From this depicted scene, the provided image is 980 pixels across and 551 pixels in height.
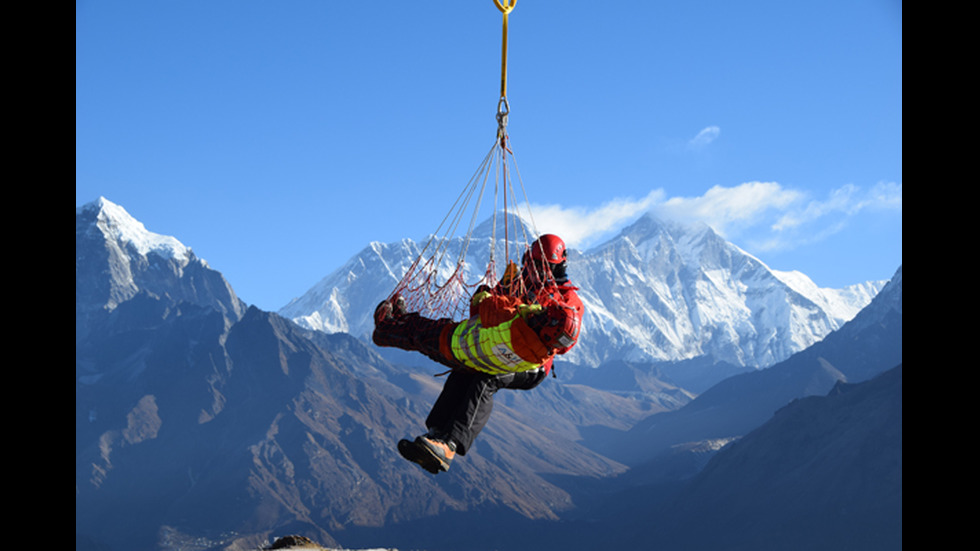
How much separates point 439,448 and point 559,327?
9.54 feet

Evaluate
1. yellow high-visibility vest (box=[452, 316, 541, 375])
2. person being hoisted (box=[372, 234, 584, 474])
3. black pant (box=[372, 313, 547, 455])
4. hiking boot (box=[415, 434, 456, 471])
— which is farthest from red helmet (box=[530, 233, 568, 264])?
hiking boot (box=[415, 434, 456, 471])

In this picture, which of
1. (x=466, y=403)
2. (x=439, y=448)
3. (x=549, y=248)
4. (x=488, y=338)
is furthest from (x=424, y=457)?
(x=549, y=248)

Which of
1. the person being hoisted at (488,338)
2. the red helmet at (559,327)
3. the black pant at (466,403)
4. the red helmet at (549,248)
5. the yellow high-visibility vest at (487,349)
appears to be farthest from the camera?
the black pant at (466,403)

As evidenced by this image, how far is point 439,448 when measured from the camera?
12695 mm

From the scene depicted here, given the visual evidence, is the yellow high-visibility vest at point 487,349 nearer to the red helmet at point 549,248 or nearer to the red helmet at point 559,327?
the red helmet at point 559,327

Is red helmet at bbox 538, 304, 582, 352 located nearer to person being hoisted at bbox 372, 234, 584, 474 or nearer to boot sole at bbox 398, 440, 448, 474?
person being hoisted at bbox 372, 234, 584, 474

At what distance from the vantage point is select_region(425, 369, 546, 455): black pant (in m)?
13.1

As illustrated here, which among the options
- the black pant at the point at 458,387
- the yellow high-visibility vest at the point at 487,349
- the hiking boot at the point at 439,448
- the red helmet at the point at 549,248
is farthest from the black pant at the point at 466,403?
the red helmet at the point at 549,248

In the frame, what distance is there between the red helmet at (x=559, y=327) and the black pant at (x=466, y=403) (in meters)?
2.08

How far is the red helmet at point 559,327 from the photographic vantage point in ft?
36.0

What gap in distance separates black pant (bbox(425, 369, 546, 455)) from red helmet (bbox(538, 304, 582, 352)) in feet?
6.83

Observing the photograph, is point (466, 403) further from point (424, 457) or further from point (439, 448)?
point (424, 457)
